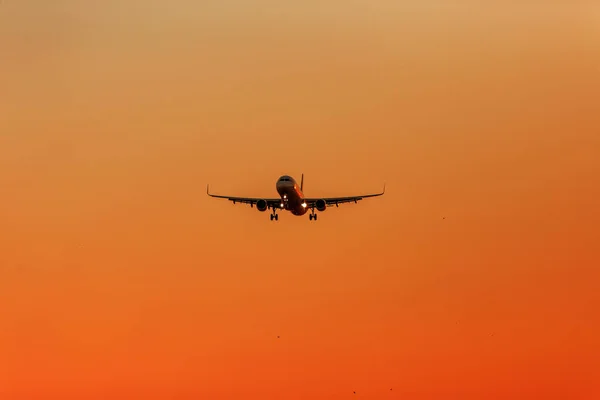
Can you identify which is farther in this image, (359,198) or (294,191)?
(359,198)

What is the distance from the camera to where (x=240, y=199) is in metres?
190

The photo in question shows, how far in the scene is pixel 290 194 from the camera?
168 meters

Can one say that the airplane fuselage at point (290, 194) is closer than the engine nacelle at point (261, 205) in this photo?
Yes

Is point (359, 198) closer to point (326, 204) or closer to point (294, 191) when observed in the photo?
point (326, 204)

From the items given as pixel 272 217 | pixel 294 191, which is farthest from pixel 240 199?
pixel 294 191

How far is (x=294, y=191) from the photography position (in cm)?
16838

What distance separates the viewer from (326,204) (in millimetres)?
184375

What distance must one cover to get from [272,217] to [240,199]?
30.3 feet

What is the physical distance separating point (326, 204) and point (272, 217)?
901cm

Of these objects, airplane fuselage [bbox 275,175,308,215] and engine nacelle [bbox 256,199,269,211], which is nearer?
airplane fuselage [bbox 275,175,308,215]

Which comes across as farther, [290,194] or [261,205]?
[261,205]

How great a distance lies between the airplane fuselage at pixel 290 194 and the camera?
550 feet

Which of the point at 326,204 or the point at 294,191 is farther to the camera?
the point at 326,204

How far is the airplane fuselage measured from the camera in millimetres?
167625
